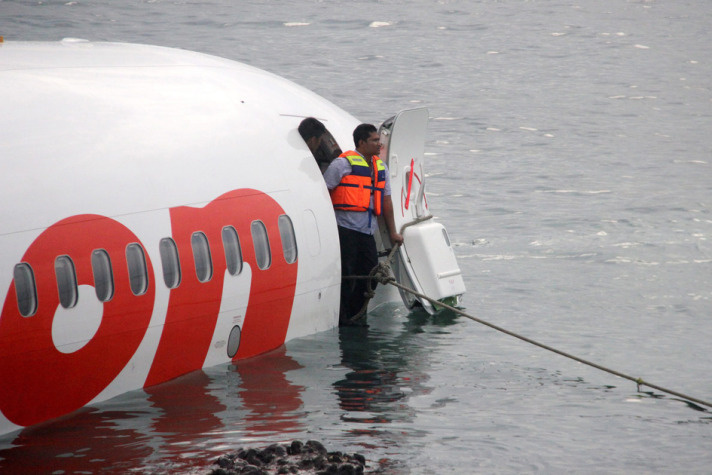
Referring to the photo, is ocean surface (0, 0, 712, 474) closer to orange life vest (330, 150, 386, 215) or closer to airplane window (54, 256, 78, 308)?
airplane window (54, 256, 78, 308)

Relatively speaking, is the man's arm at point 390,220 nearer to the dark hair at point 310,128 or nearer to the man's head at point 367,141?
the man's head at point 367,141

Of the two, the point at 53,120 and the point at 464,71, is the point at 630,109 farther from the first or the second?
the point at 53,120

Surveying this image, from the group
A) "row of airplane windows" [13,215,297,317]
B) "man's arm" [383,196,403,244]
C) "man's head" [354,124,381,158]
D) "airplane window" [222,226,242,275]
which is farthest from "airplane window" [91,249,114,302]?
"man's arm" [383,196,403,244]

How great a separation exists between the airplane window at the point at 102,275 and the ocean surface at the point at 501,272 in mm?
1275

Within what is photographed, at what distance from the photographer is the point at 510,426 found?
38.9ft

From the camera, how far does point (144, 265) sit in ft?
37.3

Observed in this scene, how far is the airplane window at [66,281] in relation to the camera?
10445 mm

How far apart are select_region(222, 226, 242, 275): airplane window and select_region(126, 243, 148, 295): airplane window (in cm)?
137

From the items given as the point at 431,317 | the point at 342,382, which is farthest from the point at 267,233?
Answer: the point at 431,317

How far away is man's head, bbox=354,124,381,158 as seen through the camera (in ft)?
49.3

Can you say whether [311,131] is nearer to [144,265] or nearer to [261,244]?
[261,244]

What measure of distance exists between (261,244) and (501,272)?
31.4ft

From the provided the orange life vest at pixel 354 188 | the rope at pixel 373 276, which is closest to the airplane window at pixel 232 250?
the orange life vest at pixel 354 188

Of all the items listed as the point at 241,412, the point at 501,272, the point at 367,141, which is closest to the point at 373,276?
the point at 367,141
